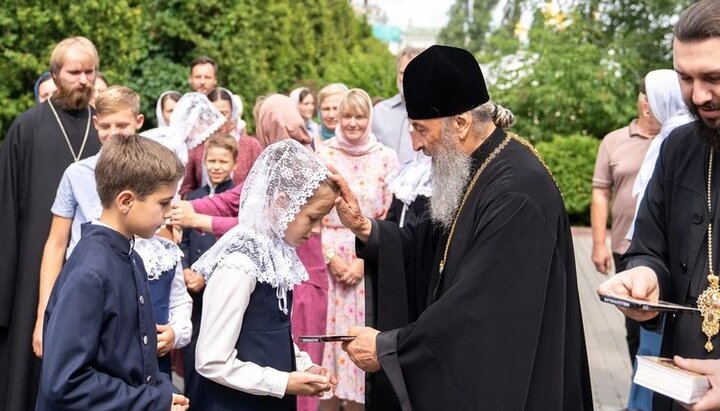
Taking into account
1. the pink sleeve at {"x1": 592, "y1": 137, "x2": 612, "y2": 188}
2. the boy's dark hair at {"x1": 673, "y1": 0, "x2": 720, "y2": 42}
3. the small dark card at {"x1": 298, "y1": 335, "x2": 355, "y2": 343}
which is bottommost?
the small dark card at {"x1": 298, "y1": 335, "x2": 355, "y2": 343}

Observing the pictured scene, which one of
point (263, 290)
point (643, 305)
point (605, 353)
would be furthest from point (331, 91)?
point (643, 305)

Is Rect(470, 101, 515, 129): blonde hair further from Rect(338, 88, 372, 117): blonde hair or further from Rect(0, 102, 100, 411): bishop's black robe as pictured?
Rect(338, 88, 372, 117): blonde hair

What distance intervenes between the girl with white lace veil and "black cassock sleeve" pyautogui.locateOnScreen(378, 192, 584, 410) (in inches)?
24.2

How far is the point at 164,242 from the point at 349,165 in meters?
2.36

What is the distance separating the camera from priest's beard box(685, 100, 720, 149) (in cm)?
329

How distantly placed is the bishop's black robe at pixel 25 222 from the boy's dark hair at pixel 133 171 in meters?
1.88

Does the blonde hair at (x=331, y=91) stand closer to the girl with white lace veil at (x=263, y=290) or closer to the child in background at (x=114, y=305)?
the girl with white lace veil at (x=263, y=290)

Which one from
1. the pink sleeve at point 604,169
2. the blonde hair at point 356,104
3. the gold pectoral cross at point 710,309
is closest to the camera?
the gold pectoral cross at point 710,309

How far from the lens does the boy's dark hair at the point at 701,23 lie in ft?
10.4

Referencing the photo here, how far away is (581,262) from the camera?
51.8ft

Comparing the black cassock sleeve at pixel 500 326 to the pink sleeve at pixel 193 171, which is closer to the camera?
the black cassock sleeve at pixel 500 326

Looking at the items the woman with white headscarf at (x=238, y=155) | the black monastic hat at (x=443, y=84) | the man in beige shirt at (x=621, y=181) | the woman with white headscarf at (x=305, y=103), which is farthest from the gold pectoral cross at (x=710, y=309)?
the woman with white headscarf at (x=305, y=103)

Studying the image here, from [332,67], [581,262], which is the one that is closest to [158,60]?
[581,262]

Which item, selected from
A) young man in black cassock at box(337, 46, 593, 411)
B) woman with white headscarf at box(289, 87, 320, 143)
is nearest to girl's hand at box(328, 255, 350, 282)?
young man in black cassock at box(337, 46, 593, 411)
